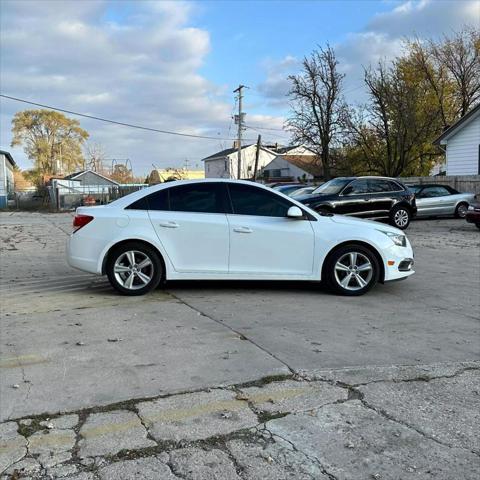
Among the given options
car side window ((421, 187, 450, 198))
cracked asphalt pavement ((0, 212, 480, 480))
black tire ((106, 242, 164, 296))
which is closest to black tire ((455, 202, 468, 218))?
car side window ((421, 187, 450, 198))

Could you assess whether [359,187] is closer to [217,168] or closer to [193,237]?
[193,237]

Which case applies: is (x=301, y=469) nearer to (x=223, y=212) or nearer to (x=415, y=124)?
(x=223, y=212)

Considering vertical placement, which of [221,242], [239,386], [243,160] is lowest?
[239,386]

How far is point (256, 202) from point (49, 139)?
267 feet

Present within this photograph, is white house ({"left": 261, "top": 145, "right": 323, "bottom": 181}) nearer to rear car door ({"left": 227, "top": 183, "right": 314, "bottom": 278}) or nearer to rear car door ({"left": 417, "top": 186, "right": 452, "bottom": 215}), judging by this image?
rear car door ({"left": 417, "top": 186, "right": 452, "bottom": 215})

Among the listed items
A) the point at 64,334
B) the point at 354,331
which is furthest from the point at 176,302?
the point at 354,331

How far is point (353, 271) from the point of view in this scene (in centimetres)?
772

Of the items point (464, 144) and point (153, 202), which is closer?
point (153, 202)

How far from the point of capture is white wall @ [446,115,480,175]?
27.0 m

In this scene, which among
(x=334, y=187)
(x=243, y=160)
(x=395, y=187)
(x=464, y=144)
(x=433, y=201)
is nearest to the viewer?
(x=334, y=187)

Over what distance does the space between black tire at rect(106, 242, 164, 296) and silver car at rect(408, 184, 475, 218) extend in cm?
1625

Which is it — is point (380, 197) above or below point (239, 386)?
A: above

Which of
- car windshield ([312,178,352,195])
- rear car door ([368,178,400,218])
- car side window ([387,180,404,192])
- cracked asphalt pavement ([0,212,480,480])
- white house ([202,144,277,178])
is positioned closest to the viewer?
cracked asphalt pavement ([0,212,480,480])

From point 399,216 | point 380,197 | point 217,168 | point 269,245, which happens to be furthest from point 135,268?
point 217,168
